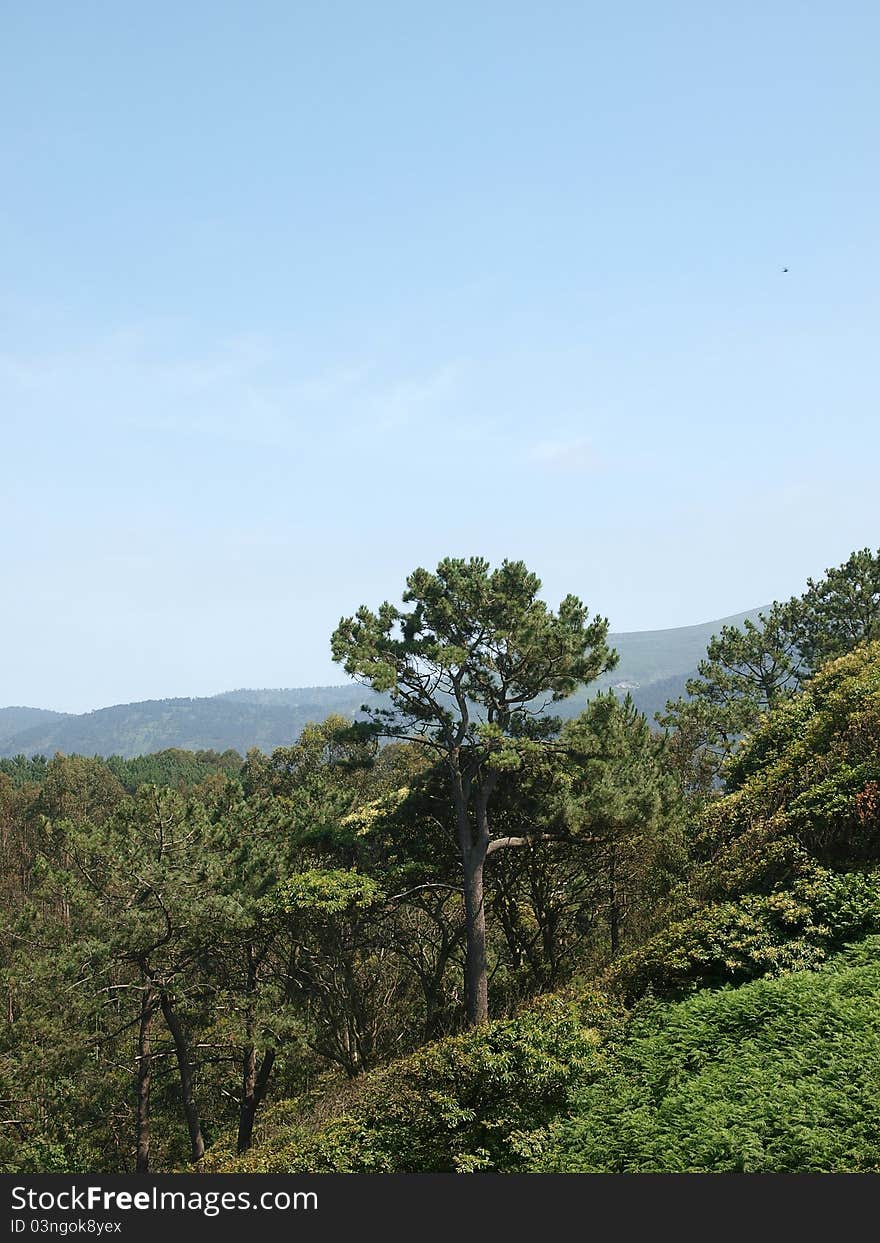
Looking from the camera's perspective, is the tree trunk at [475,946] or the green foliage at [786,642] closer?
the tree trunk at [475,946]

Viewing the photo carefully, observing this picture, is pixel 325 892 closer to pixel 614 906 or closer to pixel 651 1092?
pixel 614 906

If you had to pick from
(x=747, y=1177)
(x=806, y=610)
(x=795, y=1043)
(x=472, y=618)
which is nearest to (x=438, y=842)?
(x=472, y=618)

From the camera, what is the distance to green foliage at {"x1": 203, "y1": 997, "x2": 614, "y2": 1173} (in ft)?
32.4

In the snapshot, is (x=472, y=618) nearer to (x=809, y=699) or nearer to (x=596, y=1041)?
(x=809, y=699)

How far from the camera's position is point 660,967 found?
40.8ft

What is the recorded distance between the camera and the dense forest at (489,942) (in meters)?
9.23

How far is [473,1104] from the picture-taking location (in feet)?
34.4

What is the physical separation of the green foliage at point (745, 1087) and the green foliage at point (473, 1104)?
0.39 meters

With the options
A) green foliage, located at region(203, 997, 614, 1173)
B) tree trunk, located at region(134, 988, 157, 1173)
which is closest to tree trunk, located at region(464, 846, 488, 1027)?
tree trunk, located at region(134, 988, 157, 1173)

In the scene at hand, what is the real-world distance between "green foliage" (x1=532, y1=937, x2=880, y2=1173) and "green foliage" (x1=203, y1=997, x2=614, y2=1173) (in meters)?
0.39

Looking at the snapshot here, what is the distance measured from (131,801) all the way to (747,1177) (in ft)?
64.3

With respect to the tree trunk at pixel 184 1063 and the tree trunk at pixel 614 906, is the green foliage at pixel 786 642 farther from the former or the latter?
the tree trunk at pixel 184 1063

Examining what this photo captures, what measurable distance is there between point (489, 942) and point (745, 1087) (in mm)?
22594

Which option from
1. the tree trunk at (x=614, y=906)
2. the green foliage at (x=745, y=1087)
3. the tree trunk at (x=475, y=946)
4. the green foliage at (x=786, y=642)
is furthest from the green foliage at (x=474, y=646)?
the green foliage at (x=786, y=642)
